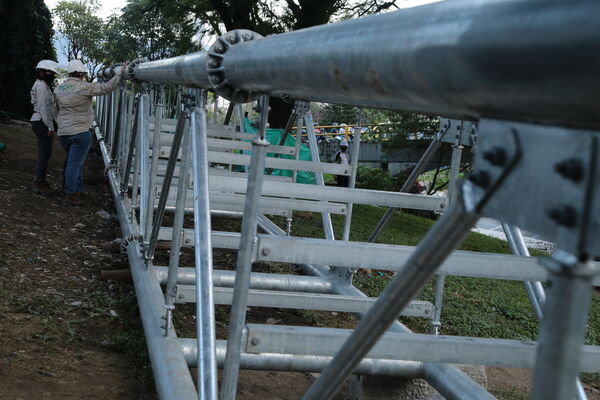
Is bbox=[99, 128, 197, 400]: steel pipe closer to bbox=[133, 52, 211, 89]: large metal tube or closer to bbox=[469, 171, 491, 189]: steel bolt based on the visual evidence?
bbox=[133, 52, 211, 89]: large metal tube

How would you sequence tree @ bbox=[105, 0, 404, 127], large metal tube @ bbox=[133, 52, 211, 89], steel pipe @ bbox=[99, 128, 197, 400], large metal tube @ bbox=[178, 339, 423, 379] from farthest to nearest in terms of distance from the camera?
1. tree @ bbox=[105, 0, 404, 127]
2. large metal tube @ bbox=[178, 339, 423, 379]
3. steel pipe @ bbox=[99, 128, 197, 400]
4. large metal tube @ bbox=[133, 52, 211, 89]

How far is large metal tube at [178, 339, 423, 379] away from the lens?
296cm

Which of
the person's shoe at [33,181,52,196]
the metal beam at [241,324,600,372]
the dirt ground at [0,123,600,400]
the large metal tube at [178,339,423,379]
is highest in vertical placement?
the metal beam at [241,324,600,372]

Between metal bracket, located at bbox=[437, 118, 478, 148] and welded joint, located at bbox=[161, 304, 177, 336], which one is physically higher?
metal bracket, located at bbox=[437, 118, 478, 148]

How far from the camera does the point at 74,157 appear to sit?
8406 millimetres

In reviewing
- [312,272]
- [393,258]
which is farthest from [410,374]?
[312,272]

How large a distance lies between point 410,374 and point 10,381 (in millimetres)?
1950

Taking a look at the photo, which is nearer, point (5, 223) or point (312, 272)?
point (312, 272)

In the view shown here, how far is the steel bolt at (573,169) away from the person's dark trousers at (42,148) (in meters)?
8.67

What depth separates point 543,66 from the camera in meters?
0.73

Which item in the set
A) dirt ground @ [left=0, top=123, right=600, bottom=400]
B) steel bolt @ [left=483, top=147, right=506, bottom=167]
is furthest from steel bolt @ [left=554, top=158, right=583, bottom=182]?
dirt ground @ [left=0, top=123, right=600, bottom=400]

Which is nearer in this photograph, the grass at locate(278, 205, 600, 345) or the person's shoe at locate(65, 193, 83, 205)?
the grass at locate(278, 205, 600, 345)

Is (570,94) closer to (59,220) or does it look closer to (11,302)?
(11,302)

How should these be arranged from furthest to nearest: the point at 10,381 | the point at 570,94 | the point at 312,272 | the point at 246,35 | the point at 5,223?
the point at 5,223
the point at 312,272
the point at 10,381
the point at 246,35
the point at 570,94
